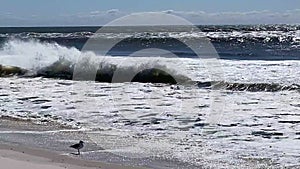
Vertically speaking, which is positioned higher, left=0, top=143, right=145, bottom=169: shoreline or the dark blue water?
left=0, top=143, right=145, bottom=169: shoreline

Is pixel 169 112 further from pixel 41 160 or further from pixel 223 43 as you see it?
pixel 223 43

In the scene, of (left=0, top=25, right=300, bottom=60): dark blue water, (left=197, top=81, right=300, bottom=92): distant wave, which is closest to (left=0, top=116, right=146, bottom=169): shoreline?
(left=197, top=81, right=300, bottom=92): distant wave

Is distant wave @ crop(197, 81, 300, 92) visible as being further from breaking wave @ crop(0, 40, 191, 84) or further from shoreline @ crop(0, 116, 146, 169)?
shoreline @ crop(0, 116, 146, 169)

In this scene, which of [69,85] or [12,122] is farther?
[69,85]

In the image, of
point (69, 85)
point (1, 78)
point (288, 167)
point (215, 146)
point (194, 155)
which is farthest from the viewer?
point (1, 78)

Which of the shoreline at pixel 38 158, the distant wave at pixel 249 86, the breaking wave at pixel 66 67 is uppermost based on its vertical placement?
the shoreline at pixel 38 158

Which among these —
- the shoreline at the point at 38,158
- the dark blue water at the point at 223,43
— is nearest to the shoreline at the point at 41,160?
the shoreline at the point at 38,158

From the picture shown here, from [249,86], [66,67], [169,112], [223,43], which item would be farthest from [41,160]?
[223,43]

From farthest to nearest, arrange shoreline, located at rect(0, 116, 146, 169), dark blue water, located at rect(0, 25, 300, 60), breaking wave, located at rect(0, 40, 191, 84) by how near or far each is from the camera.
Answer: dark blue water, located at rect(0, 25, 300, 60) → breaking wave, located at rect(0, 40, 191, 84) → shoreline, located at rect(0, 116, 146, 169)

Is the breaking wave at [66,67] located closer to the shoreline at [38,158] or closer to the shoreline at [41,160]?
the shoreline at [38,158]

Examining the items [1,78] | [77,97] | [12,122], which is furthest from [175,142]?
[1,78]

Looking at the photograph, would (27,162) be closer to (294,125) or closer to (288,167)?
(288,167)

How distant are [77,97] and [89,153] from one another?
8583mm

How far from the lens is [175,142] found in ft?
36.4
